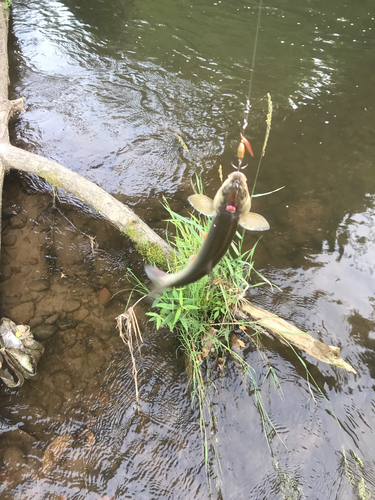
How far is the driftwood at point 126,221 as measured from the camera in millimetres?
2791

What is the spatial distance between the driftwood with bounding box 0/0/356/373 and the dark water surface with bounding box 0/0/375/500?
40cm

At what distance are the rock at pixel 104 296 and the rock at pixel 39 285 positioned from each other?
1.96ft

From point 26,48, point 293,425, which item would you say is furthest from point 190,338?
point 26,48

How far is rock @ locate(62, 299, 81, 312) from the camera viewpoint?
3391 mm

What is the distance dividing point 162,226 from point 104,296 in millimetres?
1247

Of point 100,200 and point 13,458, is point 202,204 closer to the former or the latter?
point 100,200

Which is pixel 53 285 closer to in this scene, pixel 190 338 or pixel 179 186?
pixel 190 338

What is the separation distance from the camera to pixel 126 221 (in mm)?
3484

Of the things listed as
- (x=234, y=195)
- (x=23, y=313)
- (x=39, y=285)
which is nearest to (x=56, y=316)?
(x=23, y=313)

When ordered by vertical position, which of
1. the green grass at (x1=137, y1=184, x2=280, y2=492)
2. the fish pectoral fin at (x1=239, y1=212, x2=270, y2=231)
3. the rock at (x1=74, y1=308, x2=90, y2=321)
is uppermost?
the fish pectoral fin at (x1=239, y1=212, x2=270, y2=231)

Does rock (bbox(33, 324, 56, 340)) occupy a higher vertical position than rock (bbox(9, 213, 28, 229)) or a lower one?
lower

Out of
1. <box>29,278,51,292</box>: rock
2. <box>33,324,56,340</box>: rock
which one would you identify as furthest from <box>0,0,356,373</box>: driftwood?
<box>33,324,56,340</box>: rock

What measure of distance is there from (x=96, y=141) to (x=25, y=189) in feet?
4.86

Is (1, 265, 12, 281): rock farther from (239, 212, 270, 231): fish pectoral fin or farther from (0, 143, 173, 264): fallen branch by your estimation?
(239, 212, 270, 231): fish pectoral fin
